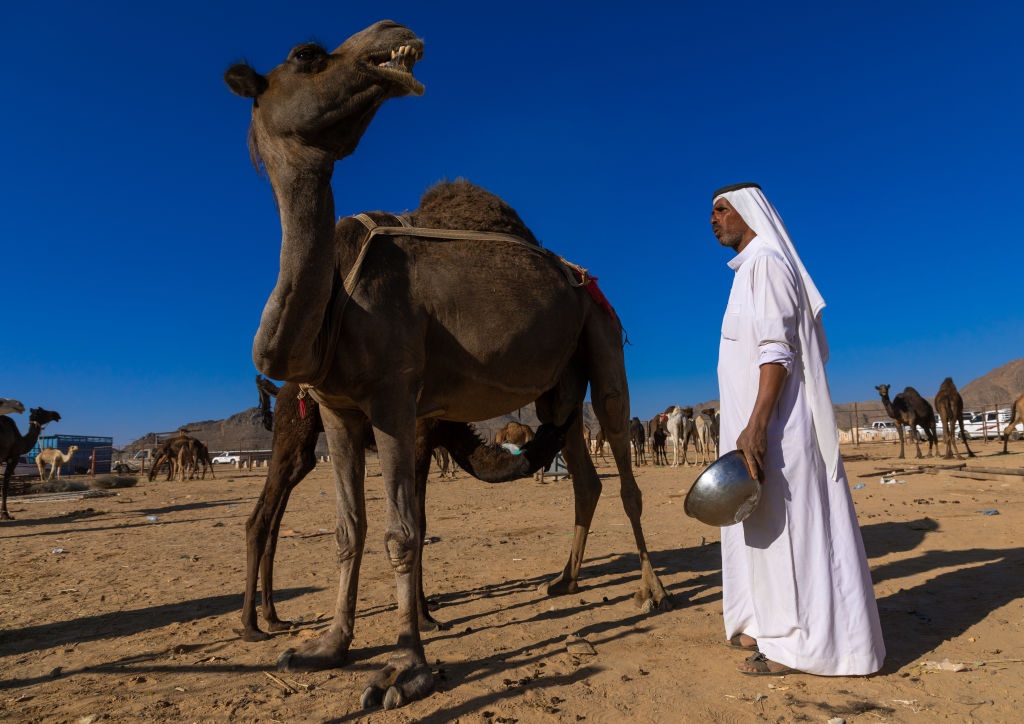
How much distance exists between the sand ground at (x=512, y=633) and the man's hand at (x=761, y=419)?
3.55 ft

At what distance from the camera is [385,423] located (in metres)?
3.29

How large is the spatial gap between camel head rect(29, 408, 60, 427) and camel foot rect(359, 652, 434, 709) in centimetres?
1556

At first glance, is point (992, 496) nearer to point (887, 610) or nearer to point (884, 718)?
point (887, 610)

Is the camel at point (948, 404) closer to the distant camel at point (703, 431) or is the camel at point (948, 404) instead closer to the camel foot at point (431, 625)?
the distant camel at point (703, 431)

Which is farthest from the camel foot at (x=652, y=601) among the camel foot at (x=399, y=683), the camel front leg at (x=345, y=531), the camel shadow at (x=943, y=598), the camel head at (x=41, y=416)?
the camel head at (x=41, y=416)

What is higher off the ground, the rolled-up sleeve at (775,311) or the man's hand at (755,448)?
the rolled-up sleeve at (775,311)

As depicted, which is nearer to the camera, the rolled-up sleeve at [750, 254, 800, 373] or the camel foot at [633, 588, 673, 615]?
the rolled-up sleeve at [750, 254, 800, 373]

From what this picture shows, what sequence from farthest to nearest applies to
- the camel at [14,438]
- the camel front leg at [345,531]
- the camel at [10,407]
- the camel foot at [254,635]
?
the camel at [14,438] → the camel at [10,407] → the camel foot at [254,635] → the camel front leg at [345,531]

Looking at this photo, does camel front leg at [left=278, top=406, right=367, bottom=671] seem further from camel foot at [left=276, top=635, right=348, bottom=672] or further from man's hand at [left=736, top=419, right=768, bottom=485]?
man's hand at [left=736, top=419, right=768, bottom=485]

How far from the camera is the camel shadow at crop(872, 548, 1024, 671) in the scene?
11.4ft

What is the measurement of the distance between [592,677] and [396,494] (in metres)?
1.43

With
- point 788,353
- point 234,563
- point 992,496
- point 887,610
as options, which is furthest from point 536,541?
point 992,496

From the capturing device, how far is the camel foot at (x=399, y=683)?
2.86 metres

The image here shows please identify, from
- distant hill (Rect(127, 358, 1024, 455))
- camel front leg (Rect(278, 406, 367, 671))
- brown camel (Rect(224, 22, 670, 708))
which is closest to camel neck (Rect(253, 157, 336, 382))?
brown camel (Rect(224, 22, 670, 708))
